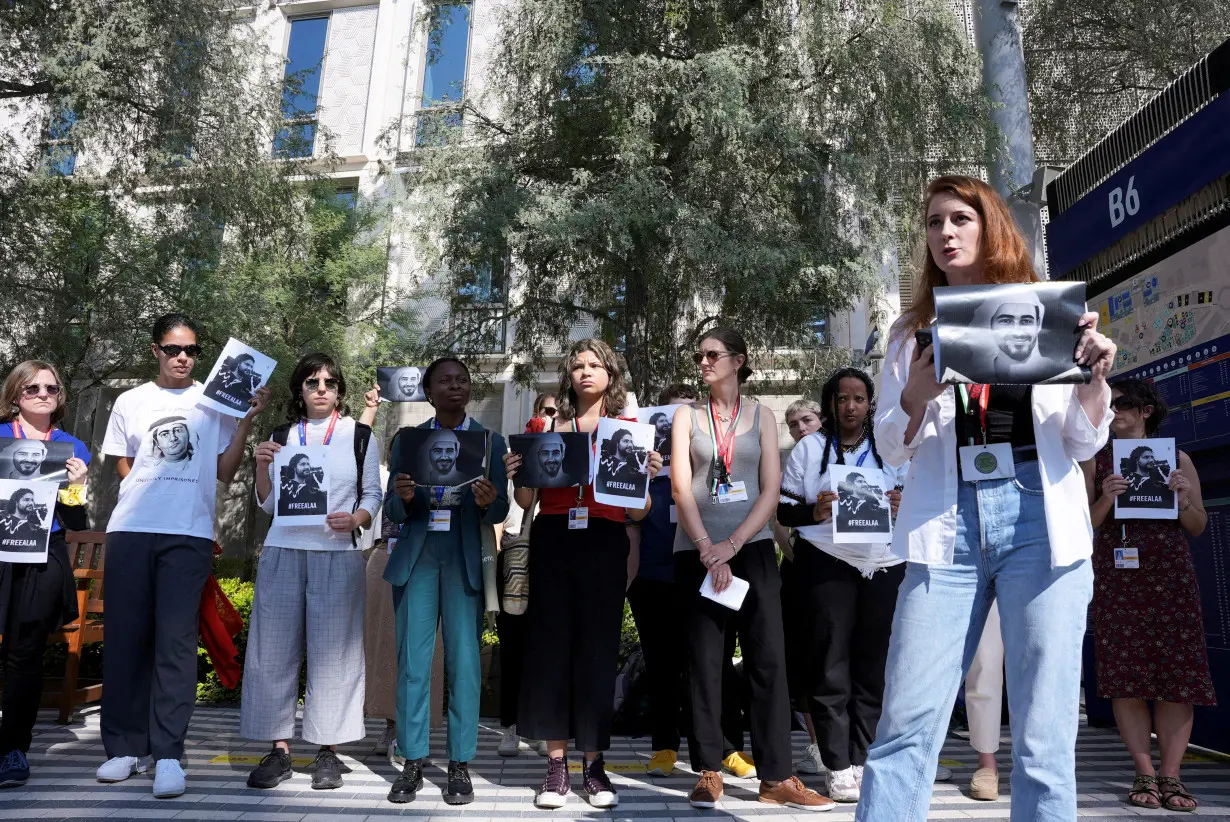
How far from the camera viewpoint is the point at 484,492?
4.61 m

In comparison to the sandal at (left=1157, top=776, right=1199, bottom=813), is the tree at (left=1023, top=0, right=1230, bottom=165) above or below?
above

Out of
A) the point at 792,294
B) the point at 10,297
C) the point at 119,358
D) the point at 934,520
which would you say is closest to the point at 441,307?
the point at 119,358

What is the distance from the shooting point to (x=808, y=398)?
12.3 m

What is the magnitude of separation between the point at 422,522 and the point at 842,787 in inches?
95.0

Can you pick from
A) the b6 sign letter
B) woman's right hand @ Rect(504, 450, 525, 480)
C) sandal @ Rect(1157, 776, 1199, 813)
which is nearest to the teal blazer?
woman's right hand @ Rect(504, 450, 525, 480)

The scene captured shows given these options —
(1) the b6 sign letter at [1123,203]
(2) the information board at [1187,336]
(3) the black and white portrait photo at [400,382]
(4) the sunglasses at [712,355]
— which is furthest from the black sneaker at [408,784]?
(1) the b6 sign letter at [1123,203]

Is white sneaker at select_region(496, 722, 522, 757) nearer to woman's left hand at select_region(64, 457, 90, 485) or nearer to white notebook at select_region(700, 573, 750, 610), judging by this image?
white notebook at select_region(700, 573, 750, 610)

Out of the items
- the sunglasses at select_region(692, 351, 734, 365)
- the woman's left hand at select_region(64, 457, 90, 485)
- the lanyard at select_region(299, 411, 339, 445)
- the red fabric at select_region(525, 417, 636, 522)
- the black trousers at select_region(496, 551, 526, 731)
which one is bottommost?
the black trousers at select_region(496, 551, 526, 731)

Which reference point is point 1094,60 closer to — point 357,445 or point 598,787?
point 357,445

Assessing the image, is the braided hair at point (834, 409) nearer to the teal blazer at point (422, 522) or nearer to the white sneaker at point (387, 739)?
the teal blazer at point (422, 522)

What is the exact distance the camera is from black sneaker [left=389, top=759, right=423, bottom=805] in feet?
14.2

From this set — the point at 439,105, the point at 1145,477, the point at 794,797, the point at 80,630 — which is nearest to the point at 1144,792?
the point at 1145,477

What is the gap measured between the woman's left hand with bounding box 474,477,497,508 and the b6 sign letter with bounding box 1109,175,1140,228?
14.5ft

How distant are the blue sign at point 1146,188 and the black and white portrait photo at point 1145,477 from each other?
61.3 inches
